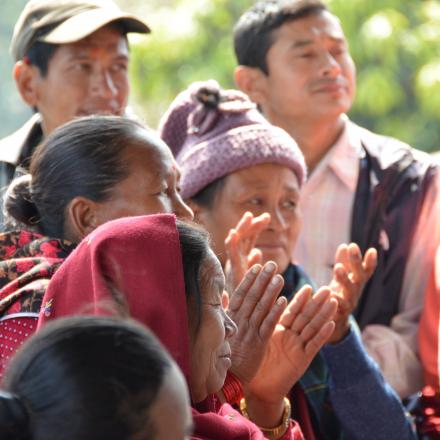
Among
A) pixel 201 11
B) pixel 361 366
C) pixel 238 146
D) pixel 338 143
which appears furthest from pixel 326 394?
pixel 201 11

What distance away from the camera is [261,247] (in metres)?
3.43

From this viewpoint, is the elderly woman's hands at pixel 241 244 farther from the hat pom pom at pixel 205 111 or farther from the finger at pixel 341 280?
the hat pom pom at pixel 205 111

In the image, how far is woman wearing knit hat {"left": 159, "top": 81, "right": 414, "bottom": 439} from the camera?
123 inches

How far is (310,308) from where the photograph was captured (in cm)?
283

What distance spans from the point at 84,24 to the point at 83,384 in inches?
99.2

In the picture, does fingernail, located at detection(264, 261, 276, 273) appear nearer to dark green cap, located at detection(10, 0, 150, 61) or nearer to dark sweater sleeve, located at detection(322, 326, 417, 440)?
dark sweater sleeve, located at detection(322, 326, 417, 440)

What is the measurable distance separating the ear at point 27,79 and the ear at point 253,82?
103 cm

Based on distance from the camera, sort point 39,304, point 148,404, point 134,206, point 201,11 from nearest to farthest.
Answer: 1. point 148,404
2. point 39,304
3. point 134,206
4. point 201,11

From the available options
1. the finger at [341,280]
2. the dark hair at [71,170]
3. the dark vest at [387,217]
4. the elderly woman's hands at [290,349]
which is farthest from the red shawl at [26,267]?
the dark vest at [387,217]

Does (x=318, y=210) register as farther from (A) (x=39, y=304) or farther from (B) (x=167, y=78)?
(B) (x=167, y=78)

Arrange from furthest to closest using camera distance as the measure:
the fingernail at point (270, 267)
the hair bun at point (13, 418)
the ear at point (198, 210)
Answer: the ear at point (198, 210) → the fingernail at point (270, 267) → the hair bun at point (13, 418)

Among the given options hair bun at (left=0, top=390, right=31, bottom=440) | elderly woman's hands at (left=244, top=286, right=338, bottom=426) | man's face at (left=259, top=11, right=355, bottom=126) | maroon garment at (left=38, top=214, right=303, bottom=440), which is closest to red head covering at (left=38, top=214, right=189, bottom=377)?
maroon garment at (left=38, top=214, right=303, bottom=440)

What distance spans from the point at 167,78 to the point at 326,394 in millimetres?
9227

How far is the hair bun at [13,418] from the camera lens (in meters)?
1.57
